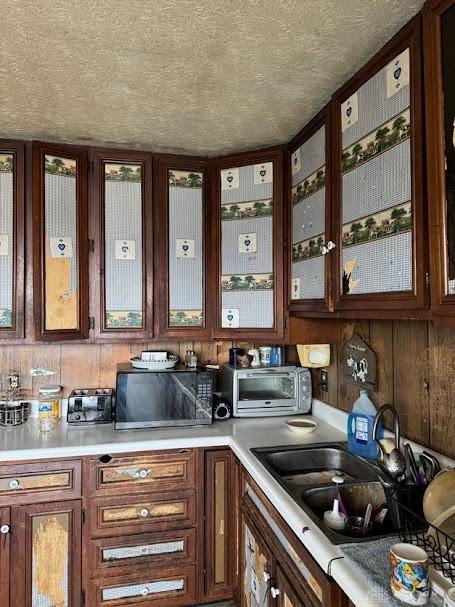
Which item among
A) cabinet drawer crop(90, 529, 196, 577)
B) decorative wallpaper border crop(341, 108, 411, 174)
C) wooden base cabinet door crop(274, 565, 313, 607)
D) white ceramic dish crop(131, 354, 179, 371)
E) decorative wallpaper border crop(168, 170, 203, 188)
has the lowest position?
cabinet drawer crop(90, 529, 196, 577)

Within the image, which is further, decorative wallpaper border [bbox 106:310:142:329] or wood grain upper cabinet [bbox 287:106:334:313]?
decorative wallpaper border [bbox 106:310:142:329]

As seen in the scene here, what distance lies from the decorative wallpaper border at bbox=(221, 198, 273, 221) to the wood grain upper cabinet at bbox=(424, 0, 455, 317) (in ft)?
3.63

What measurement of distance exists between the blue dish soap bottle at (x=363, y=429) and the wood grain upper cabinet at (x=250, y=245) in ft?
1.81

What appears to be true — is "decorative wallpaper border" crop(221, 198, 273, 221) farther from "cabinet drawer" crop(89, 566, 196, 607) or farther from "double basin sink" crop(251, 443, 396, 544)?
"cabinet drawer" crop(89, 566, 196, 607)

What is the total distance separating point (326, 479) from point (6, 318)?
162 cm

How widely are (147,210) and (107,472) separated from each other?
129cm

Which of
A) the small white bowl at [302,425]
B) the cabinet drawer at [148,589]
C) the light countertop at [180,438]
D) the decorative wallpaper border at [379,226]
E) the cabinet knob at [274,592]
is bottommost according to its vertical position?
the cabinet drawer at [148,589]

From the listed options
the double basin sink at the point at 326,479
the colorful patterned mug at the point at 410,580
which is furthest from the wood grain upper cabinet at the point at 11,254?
the colorful patterned mug at the point at 410,580

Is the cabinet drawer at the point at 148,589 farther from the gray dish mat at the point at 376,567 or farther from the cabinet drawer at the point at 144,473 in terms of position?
the gray dish mat at the point at 376,567

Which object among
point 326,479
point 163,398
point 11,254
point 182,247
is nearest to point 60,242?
point 11,254

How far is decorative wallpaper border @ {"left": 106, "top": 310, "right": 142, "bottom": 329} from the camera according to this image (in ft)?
7.13

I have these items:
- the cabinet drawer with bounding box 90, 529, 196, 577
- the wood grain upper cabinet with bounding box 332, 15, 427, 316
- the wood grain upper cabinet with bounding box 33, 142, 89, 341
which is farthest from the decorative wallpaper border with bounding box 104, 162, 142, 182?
the cabinet drawer with bounding box 90, 529, 196, 577

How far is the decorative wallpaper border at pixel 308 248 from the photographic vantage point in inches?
68.7

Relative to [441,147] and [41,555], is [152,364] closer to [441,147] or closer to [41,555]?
[41,555]
